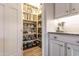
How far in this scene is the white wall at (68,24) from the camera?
1414mm

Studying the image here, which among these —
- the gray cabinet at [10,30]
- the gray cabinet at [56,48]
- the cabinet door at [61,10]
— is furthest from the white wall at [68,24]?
the gray cabinet at [10,30]

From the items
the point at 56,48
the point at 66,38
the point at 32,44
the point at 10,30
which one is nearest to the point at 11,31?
the point at 10,30

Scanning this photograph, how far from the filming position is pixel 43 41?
5.23 feet

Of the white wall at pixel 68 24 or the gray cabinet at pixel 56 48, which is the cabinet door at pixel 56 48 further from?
the white wall at pixel 68 24

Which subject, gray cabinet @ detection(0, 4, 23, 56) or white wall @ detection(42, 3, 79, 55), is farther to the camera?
white wall @ detection(42, 3, 79, 55)

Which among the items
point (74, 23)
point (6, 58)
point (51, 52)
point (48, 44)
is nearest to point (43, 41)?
point (48, 44)

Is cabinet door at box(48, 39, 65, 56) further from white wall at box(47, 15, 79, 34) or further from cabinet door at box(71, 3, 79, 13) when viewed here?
cabinet door at box(71, 3, 79, 13)

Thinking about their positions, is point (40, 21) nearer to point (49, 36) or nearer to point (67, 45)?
point (49, 36)

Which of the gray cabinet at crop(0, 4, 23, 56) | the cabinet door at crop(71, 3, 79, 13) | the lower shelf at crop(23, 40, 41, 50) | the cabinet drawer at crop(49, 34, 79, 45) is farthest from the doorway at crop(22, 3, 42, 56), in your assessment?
the cabinet door at crop(71, 3, 79, 13)

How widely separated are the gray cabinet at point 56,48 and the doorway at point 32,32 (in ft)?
0.57

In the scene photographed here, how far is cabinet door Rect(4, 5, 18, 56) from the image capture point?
1.33m

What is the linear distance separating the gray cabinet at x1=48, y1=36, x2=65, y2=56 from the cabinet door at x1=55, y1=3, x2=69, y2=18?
34 cm

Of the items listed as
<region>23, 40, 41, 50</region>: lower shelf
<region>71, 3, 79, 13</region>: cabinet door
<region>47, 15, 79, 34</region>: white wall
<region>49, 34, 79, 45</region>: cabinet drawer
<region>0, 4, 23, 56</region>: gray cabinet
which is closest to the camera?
<region>49, 34, 79, 45</region>: cabinet drawer

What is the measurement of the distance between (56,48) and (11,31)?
1.86 ft
